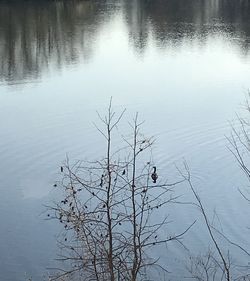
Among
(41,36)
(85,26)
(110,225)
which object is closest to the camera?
(110,225)

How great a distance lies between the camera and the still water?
8688 mm

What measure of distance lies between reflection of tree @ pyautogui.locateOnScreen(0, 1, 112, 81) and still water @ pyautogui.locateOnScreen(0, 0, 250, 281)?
0.19 feet

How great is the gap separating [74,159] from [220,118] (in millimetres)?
4413

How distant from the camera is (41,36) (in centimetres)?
2488

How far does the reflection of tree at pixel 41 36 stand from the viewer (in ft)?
Result: 67.4

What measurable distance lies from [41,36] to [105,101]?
1075cm

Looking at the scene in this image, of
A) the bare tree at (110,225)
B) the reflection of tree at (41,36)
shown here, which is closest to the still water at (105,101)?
the reflection of tree at (41,36)

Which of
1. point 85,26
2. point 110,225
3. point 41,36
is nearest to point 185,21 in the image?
point 85,26

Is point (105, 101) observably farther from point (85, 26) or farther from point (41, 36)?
point (85, 26)

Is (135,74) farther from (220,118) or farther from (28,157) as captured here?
(28,157)

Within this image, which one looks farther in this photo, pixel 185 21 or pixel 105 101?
pixel 185 21

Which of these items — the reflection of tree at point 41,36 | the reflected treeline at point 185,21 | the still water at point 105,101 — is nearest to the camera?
the still water at point 105,101

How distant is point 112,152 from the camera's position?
11391 mm

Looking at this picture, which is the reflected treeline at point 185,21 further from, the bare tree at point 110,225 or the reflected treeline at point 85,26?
the bare tree at point 110,225
